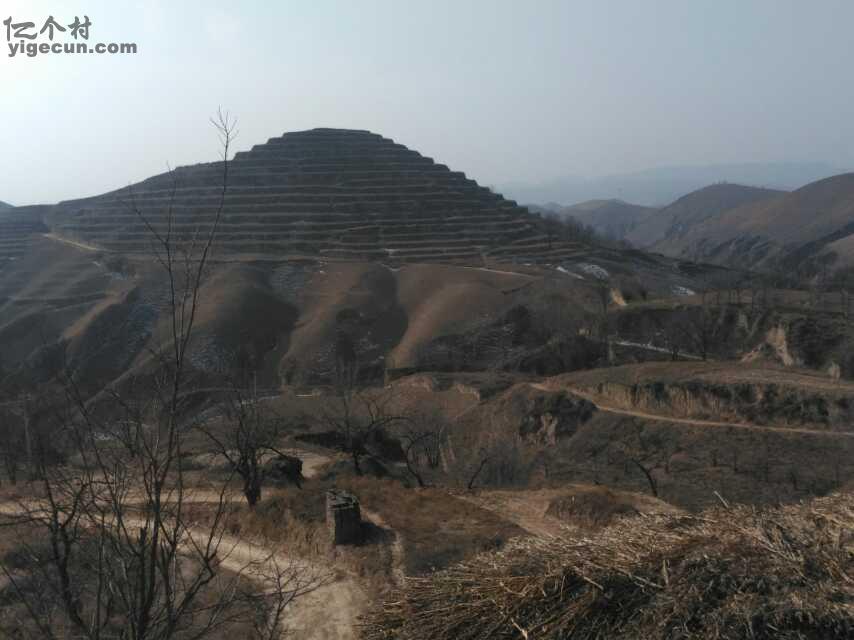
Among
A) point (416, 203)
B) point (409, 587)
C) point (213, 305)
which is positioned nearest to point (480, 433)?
point (409, 587)

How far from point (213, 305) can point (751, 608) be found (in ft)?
189

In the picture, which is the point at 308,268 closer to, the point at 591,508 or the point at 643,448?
the point at 643,448

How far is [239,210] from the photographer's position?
262 ft

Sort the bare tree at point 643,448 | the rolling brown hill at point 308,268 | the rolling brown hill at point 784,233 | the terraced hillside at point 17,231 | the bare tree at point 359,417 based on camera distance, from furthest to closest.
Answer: the rolling brown hill at point 784,233 < the terraced hillside at point 17,231 < the rolling brown hill at point 308,268 < the bare tree at point 643,448 < the bare tree at point 359,417

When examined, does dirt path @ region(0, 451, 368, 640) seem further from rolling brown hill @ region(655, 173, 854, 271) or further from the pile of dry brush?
rolling brown hill @ region(655, 173, 854, 271)

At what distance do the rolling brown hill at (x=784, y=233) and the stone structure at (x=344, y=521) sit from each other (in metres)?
95.5

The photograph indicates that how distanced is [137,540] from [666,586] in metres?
4.96

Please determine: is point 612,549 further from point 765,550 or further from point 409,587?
point 409,587

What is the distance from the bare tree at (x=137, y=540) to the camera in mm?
5629

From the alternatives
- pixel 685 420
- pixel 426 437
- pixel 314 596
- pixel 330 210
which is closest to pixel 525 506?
pixel 314 596

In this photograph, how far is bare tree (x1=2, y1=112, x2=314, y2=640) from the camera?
18.5 ft

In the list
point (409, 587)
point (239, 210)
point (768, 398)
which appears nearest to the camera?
point (409, 587)

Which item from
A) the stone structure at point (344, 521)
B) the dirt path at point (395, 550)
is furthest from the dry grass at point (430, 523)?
the stone structure at point (344, 521)

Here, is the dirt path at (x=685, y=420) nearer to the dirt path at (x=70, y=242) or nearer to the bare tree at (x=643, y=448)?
the bare tree at (x=643, y=448)
